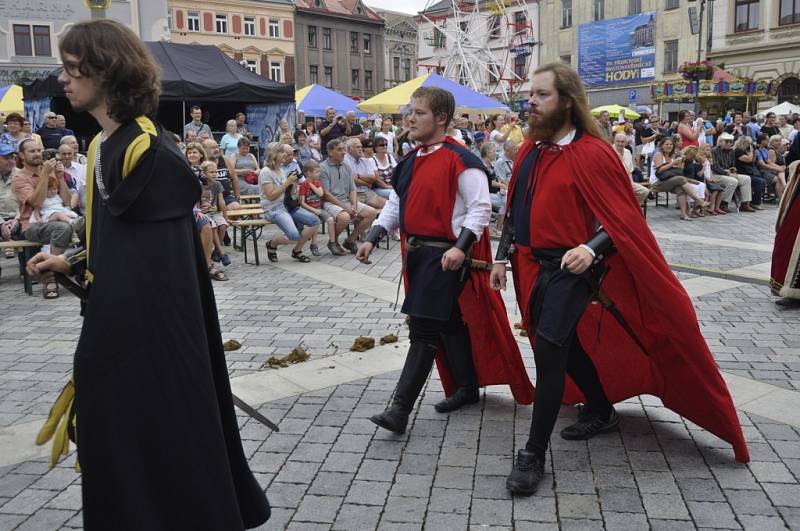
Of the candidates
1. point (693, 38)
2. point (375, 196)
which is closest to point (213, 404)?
point (375, 196)

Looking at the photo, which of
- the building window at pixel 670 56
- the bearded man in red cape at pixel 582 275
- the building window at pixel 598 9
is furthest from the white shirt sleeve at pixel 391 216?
the building window at pixel 598 9

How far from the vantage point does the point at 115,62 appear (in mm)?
2307

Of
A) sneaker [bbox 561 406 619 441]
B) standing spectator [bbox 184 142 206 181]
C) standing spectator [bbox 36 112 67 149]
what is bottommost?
sneaker [bbox 561 406 619 441]

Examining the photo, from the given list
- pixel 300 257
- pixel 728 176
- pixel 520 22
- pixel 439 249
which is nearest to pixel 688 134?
pixel 728 176

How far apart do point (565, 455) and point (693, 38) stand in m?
46.0

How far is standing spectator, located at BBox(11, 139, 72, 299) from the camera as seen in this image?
8.34 m

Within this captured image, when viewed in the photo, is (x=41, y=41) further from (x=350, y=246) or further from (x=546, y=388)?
(x=546, y=388)

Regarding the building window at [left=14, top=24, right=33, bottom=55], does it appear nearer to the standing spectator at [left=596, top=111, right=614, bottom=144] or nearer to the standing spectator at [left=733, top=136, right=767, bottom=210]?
the standing spectator at [left=596, top=111, right=614, bottom=144]

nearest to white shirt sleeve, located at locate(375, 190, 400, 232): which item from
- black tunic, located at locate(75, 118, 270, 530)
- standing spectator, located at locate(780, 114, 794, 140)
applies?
black tunic, located at locate(75, 118, 270, 530)

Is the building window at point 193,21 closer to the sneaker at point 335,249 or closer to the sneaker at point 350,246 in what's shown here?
the sneaker at point 350,246

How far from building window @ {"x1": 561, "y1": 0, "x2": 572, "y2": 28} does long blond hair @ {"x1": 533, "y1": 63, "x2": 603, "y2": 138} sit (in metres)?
51.4

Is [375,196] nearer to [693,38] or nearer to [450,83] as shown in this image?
[450,83]

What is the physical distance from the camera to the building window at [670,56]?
4572 centimetres

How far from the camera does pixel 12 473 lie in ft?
12.0
